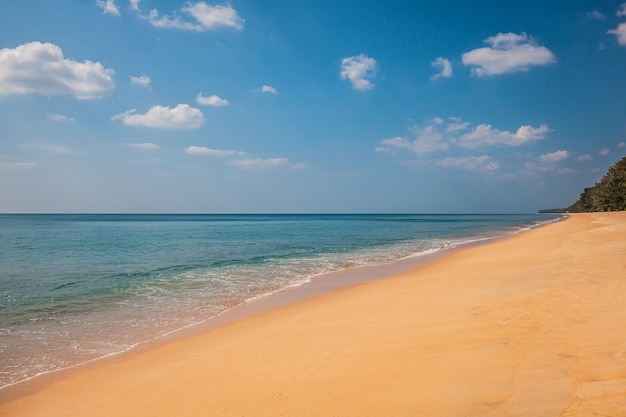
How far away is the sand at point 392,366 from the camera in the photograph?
12.8 ft

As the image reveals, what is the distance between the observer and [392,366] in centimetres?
496

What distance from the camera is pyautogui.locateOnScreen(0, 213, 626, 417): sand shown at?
391 cm

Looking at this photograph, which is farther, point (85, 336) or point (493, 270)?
point (493, 270)

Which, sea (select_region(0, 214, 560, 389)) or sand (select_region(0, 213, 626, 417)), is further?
sea (select_region(0, 214, 560, 389))

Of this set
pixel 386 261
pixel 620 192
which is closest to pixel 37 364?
pixel 386 261

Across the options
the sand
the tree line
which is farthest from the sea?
the tree line

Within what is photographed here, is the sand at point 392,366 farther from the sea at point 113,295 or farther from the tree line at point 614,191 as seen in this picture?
the tree line at point 614,191

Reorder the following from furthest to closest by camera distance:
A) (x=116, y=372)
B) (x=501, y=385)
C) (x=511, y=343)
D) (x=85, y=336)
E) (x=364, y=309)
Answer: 1. (x=364, y=309)
2. (x=85, y=336)
3. (x=116, y=372)
4. (x=511, y=343)
5. (x=501, y=385)

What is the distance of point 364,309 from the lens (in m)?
8.98

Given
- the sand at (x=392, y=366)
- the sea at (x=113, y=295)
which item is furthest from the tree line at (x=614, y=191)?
the sand at (x=392, y=366)

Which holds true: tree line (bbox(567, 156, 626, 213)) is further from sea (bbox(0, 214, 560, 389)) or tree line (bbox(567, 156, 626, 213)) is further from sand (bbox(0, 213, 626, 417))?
sand (bbox(0, 213, 626, 417))

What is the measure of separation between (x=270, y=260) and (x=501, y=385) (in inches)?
744

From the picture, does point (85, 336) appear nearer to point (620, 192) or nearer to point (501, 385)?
point (501, 385)

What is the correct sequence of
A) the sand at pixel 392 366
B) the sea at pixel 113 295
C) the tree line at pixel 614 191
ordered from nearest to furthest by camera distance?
the sand at pixel 392 366
the sea at pixel 113 295
the tree line at pixel 614 191
